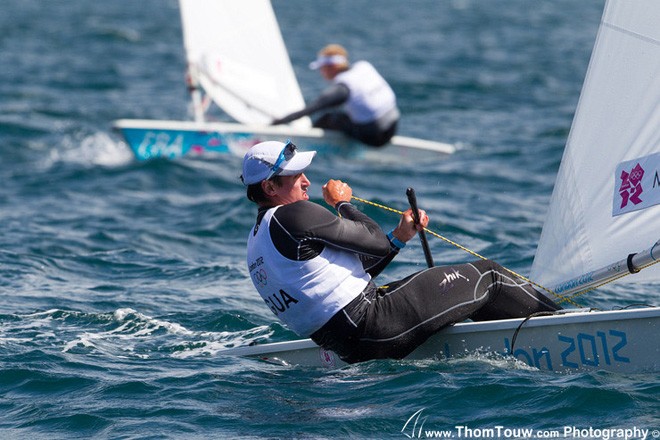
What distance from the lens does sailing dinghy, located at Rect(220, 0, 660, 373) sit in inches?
143

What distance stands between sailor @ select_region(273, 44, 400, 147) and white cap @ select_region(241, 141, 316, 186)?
5.65 metres

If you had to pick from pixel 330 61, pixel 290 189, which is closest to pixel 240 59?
pixel 330 61

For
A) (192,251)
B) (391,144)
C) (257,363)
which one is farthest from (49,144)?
(257,363)

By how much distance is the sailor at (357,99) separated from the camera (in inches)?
373

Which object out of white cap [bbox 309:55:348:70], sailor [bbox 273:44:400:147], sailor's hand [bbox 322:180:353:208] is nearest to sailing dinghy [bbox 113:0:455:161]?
sailor [bbox 273:44:400:147]

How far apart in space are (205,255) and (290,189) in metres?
2.65

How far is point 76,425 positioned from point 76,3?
2309 cm

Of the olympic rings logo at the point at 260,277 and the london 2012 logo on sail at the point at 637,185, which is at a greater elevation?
the london 2012 logo on sail at the point at 637,185

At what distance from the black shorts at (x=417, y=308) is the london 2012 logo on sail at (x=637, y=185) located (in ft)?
1.56

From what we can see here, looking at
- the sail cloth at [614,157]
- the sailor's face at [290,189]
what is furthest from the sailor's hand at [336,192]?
the sail cloth at [614,157]

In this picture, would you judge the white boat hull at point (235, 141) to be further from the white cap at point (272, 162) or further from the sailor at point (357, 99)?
the white cap at point (272, 162)

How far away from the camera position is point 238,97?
1014 cm

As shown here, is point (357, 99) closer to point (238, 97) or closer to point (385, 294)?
point (238, 97)

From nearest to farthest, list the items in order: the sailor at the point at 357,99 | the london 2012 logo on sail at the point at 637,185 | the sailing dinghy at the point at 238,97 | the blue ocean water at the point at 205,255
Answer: the blue ocean water at the point at 205,255 → the london 2012 logo on sail at the point at 637,185 → the sailing dinghy at the point at 238,97 → the sailor at the point at 357,99
